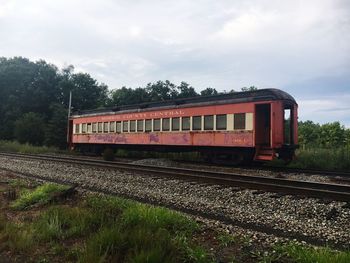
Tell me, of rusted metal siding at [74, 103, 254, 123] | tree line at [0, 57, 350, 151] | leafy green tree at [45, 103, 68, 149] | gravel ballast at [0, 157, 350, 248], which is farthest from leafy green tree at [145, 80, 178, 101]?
gravel ballast at [0, 157, 350, 248]

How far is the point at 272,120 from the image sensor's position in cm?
1446

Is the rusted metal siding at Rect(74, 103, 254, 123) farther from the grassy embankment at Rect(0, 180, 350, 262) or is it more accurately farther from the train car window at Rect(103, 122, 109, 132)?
the grassy embankment at Rect(0, 180, 350, 262)

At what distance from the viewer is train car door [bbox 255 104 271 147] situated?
15156 millimetres

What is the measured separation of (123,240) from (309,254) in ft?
6.80

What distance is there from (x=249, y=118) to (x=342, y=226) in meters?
9.61

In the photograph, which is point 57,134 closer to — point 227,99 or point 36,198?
point 227,99

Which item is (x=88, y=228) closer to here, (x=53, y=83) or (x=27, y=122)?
(x=27, y=122)

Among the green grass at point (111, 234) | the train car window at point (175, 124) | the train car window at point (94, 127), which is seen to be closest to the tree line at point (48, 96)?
the train car window at point (94, 127)

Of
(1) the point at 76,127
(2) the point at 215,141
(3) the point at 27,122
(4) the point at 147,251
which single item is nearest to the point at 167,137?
(2) the point at 215,141

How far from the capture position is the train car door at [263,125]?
15156mm

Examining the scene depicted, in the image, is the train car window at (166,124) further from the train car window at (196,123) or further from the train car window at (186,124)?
the train car window at (196,123)

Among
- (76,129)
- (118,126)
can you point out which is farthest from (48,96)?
(118,126)

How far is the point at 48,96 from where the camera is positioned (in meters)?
54.9

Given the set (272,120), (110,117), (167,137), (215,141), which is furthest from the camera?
(110,117)
